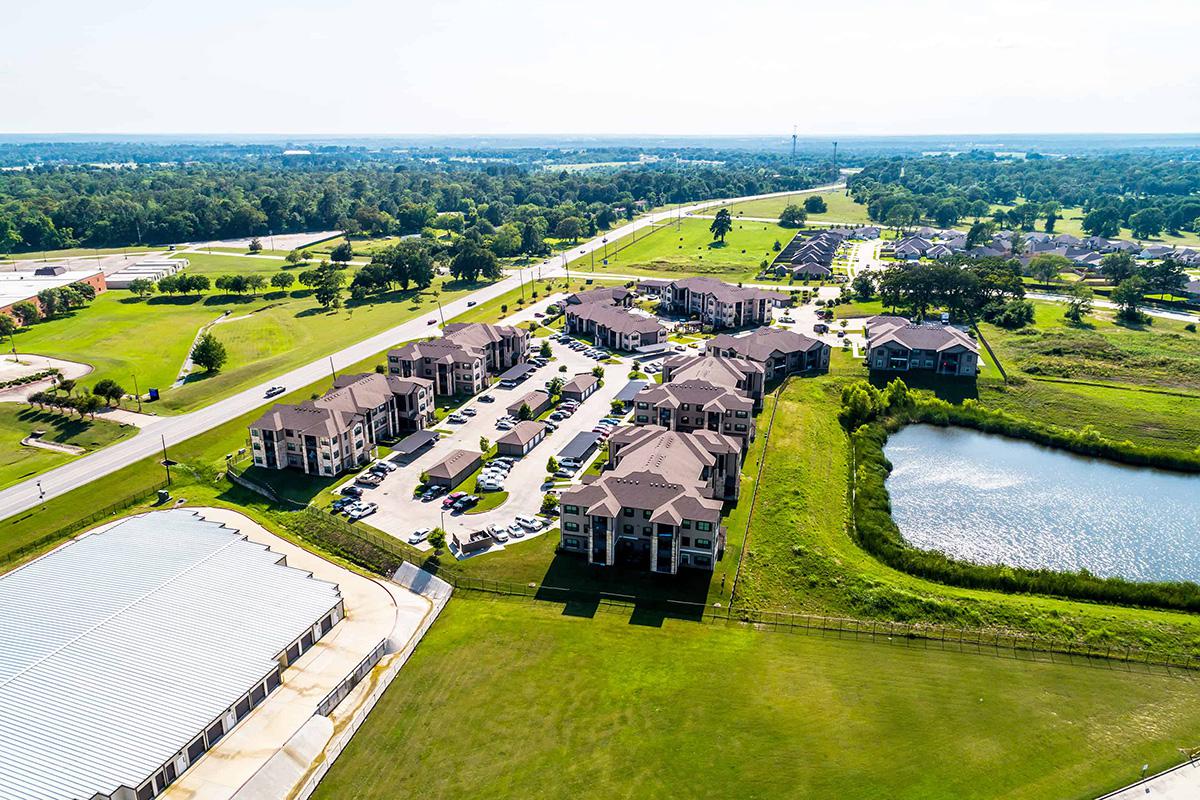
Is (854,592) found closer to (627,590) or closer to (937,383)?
(627,590)

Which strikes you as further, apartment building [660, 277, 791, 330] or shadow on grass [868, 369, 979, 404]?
apartment building [660, 277, 791, 330]

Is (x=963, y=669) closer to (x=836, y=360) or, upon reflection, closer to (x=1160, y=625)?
(x=1160, y=625)

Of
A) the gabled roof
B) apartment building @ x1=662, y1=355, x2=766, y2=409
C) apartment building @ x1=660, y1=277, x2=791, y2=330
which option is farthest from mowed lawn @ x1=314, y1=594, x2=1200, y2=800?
apartment building @ x1=660, y1=277, x2=791, y2=330

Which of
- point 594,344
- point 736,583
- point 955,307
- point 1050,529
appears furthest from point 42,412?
point 955,307

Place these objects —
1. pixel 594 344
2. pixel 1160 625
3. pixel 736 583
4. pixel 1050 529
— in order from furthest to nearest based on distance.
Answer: pixel 594 344 → pixel 1050 529 → pixel 736 583 → pixel 1160 625

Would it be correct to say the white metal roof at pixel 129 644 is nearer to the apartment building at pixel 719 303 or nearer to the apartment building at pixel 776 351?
Answer: the apartment building at pixel 776 351

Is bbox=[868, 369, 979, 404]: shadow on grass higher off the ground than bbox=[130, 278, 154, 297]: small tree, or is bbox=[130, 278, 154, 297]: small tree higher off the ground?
bbox=[130, 278, 154, 297]: small tree

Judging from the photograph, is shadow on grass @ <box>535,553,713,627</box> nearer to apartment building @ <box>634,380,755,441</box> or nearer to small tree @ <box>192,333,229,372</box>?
apartment building @ <box>634,380,755,441</box>
